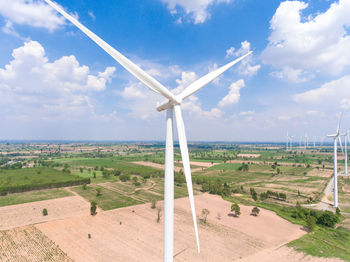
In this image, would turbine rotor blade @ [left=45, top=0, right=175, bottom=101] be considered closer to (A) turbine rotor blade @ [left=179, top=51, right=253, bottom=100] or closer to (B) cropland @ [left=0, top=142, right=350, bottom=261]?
(A) turbine rotor blade @ [left=179, top=51, right=253, bottom=100]

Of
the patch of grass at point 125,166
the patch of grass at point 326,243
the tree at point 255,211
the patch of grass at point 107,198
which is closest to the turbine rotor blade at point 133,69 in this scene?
the patch of grass at point 326,243

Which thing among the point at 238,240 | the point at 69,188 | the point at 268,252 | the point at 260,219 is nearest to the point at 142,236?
the point at 238,240

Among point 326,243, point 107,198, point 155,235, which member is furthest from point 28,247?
point 326,243

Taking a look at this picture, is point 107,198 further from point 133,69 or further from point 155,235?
point 133,69

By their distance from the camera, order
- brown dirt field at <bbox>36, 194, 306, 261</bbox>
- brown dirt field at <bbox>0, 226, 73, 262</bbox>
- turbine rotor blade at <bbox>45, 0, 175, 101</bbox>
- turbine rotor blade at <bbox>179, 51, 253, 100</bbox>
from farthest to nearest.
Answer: brown dirt field at <bbox>36, 194, 306, 261</bbox> < brown dirt field at <bbox>0, 226, 73, 262</bbox> < turbine rotor blade at <bbox>179, 51, 253, 100</bbox> < turbine rotor blade at <bbox>45, 0, 175, 101</bbox>

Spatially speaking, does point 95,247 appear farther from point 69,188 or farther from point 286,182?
point 286,182

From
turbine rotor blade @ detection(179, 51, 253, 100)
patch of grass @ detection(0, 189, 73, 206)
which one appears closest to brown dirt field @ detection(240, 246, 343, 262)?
turbine rotor blade @ detection(179, 51, 253, 100)
